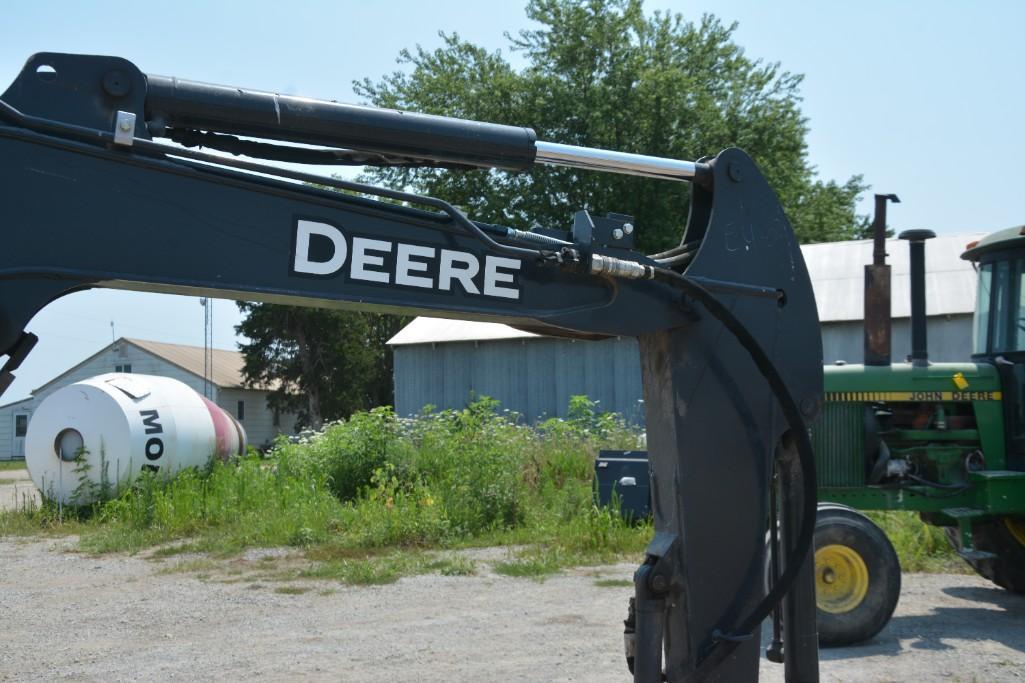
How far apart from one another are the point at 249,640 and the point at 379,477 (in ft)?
20.5

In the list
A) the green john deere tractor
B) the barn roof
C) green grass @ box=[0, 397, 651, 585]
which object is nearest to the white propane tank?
green grass @ box=[0, 397, 651, 585]

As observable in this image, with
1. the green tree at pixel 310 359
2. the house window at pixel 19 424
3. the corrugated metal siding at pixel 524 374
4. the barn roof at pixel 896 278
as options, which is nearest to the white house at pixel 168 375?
the house window at pixel 19 424

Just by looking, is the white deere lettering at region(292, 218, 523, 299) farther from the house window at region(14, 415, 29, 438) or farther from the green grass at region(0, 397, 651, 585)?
the house window at region(14, 415, 29, 438)

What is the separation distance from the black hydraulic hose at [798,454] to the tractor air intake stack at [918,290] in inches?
218

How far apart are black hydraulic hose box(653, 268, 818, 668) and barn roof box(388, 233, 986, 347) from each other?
1533cm

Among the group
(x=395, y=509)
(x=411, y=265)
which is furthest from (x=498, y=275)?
(x=395, y=509)

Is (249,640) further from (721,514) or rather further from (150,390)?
(150,390)

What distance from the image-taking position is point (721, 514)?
336cm

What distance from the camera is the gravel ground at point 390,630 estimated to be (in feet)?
22.5

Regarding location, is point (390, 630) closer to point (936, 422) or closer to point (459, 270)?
point (936, 422)

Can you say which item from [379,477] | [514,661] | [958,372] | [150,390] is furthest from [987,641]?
[150,390]

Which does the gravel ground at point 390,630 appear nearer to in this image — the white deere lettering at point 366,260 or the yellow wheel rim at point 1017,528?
the yellow wheel rim at point 1017,528

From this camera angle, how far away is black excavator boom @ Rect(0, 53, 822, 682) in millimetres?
2797

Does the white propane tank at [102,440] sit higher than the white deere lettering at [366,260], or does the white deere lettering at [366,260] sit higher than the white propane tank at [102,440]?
the white deere lettering at [366,260]
